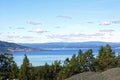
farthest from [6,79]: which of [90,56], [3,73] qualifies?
[90,56]

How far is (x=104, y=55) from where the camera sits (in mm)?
63781

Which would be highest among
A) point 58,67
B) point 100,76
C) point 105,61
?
point 105,61

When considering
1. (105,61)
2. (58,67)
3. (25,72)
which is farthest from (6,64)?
(105,61)

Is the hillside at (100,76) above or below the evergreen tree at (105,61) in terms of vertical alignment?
below

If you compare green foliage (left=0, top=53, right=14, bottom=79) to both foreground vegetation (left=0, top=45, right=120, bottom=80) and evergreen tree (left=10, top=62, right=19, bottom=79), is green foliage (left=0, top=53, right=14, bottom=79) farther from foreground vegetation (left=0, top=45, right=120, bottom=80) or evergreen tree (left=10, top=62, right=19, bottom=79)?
evergreen tree (left=10, top=62, right=19, bottom=79)

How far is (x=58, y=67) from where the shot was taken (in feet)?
196

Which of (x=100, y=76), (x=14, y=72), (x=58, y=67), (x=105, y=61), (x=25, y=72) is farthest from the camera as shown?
(x=105, y=61)

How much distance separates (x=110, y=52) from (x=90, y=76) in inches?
695

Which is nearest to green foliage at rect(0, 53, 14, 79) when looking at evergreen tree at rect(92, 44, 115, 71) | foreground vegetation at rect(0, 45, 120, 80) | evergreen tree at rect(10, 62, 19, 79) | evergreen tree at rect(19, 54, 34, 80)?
foreground vegetation at rect(0, 45, 120, 80)

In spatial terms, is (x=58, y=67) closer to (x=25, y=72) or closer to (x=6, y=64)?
(x=25, y=72)

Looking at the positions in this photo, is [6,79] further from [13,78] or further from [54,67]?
[54,67]

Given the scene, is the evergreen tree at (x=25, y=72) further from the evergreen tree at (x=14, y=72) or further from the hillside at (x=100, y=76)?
the hillside at (x=100, y=76)

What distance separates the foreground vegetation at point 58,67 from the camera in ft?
189

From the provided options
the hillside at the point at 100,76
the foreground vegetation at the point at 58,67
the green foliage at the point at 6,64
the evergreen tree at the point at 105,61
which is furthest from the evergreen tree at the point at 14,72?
the hillside at the point at 100,76
